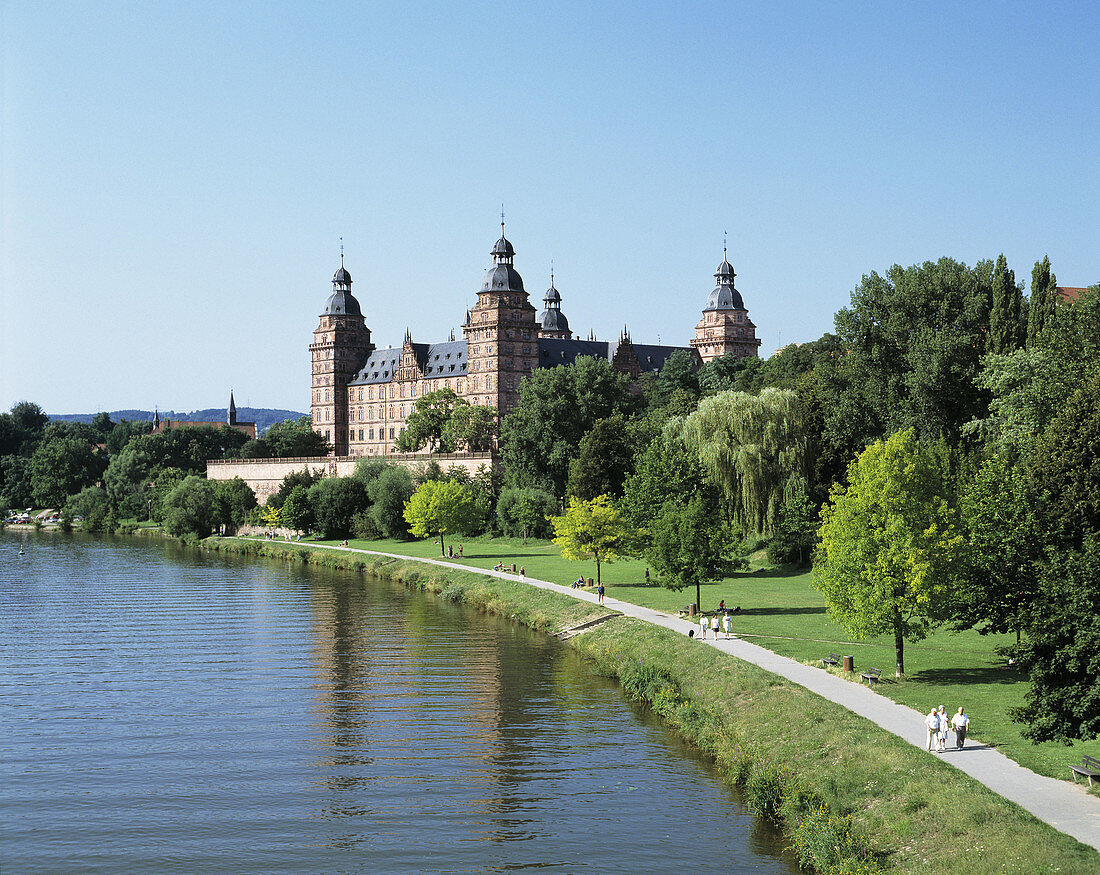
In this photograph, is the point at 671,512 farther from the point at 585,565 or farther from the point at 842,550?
the point at 585,565

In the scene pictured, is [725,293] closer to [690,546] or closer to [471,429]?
[471,429]

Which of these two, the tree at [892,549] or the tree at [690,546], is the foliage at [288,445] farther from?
the tree at [892,549]

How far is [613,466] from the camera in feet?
248

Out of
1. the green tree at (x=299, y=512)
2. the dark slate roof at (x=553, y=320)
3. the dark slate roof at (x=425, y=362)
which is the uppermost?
the dark slate roof at (x=553, y=320)

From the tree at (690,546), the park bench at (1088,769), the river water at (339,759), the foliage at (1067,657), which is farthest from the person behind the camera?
the tree at (690,546)

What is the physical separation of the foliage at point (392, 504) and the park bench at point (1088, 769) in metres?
70.0

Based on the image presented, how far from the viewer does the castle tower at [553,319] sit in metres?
166

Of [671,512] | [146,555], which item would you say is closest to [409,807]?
[671,512]

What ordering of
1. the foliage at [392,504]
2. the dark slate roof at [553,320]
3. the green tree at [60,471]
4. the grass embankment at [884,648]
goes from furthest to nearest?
the dark slate roof at [553,320] → the green tree at [60,471] → the foliage at [392,504] → the grass embankment at [884,648]

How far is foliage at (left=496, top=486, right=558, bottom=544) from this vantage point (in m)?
80.8

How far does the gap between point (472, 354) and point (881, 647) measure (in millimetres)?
91988

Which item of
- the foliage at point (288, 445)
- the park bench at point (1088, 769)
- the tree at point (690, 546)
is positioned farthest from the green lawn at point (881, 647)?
the foliage at point (288, 445)

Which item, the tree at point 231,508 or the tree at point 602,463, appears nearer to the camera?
the tree at point 602,463

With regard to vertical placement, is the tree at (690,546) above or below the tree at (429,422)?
below
